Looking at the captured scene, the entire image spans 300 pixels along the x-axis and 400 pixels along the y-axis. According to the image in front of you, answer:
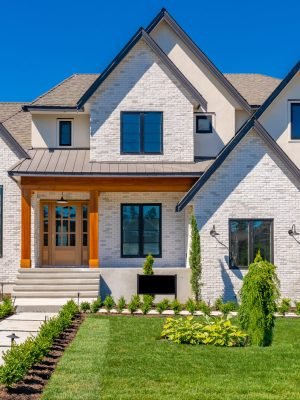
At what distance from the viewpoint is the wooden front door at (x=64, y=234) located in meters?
21.8

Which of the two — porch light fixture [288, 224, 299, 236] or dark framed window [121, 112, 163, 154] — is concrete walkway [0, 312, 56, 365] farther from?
porch light fixture [288, 224, 299, 236]

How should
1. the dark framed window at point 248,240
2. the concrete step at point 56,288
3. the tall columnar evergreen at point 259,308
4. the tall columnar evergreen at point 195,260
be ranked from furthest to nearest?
the dark framed window at point 248,240 < the concrete step at point 56,288 < the tall columnar evergreen at point 195,260 < the tall columnar evergreen at point 259,308

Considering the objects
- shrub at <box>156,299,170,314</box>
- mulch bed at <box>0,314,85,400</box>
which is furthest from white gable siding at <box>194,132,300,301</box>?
mulch bed at <box>0,314,85,400</box>

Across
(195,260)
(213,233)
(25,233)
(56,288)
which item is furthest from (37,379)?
(25,233)

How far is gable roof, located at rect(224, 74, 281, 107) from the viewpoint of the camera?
76.7 feet

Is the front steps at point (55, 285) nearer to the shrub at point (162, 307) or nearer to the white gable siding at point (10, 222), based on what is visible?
the white gable siding at point (10, 222)

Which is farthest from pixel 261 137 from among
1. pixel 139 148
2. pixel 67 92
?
pixel 67 92

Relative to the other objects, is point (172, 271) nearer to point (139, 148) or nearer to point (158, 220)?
point (158, 220)

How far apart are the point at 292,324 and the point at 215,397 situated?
7.20 m

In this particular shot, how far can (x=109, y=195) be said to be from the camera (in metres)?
20.7

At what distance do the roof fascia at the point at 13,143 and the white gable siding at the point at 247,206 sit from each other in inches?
261

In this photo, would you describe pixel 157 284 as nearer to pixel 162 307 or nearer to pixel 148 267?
pixel 148 267

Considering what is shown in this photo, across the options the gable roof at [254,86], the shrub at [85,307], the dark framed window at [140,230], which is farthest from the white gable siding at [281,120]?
the shrub at [85,307]

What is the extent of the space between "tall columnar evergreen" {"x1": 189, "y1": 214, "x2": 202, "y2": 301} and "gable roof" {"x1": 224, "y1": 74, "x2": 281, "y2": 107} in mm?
6997
